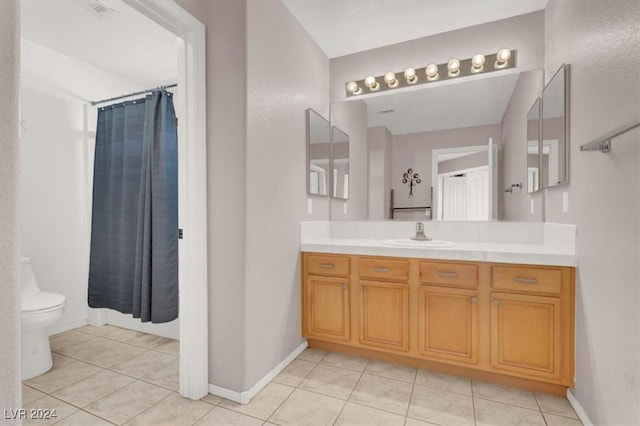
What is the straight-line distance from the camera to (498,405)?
5.63 feet

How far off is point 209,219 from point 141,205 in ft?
3.36

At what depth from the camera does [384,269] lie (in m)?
2.11

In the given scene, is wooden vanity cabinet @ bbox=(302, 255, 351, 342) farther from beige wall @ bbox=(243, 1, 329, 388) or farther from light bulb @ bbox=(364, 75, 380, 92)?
light bulb @ bbox=(364, 75, 380, 92)

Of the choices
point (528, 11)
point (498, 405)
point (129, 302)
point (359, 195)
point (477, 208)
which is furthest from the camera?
point (359, 195)

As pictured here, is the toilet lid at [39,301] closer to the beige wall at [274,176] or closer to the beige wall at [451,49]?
the beige wall at [274,176]

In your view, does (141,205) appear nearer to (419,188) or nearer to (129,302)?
(129,302)

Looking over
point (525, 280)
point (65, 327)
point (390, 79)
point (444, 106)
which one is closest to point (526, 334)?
point (525, 280)

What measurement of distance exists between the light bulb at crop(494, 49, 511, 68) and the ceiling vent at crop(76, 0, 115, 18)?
270 cm

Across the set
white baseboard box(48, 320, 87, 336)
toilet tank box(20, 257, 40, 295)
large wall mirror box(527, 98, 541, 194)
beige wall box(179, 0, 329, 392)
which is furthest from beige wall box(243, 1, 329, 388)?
white baseboard box(48, 320, 87, 336)

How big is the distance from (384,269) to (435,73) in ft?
5.35

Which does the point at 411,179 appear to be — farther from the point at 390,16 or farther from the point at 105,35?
the point at 105,35

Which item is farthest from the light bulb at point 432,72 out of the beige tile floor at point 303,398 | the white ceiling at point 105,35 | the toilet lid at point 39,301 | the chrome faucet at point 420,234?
the toilet lid at point 39,301

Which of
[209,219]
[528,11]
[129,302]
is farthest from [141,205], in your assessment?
[528,11]

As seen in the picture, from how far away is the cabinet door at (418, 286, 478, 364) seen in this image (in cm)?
189
